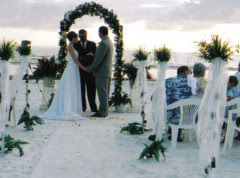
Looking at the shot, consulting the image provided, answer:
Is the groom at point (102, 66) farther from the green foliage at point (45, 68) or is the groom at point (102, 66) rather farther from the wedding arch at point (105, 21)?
the green foliage at point (45, 68)

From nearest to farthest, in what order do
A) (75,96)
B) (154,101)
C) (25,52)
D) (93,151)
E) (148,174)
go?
(148,174), (93,151), (154,101), (25,52), (75,96)

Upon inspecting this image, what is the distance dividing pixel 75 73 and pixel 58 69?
111 cm

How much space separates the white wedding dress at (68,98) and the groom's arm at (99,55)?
703mm

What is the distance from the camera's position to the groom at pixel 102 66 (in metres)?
9.28

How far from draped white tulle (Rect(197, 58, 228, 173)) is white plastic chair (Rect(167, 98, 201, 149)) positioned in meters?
2.07

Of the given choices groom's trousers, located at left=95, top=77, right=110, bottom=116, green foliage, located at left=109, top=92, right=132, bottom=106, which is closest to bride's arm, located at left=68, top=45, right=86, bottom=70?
groom's trousers, located at left=95, top=77, right=110, bottom=116

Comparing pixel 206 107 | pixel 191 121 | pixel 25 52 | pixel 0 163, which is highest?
pixel 25 52

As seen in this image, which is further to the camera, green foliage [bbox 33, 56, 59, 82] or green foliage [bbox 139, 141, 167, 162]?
green foliage [bbox 33, 56, 59, 82]

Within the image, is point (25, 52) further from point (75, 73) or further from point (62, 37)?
point (62, 37)

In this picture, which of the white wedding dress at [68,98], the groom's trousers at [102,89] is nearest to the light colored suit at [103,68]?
the groom's trousers at [102,89]

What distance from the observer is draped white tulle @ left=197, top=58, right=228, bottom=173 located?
4.20 meters

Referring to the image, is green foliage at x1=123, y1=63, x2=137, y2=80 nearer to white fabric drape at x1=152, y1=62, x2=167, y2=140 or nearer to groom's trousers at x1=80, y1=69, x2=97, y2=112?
groom's trousers at x1=80, y1=69, x2=97, y2=112

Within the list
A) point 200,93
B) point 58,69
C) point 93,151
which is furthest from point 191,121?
point 58,69

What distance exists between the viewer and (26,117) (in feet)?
25.0
